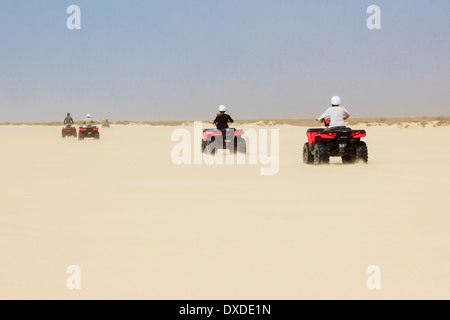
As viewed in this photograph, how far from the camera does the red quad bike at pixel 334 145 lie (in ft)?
45.6

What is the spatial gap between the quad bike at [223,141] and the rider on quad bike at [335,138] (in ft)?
15.6

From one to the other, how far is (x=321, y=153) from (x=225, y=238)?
28.3ft

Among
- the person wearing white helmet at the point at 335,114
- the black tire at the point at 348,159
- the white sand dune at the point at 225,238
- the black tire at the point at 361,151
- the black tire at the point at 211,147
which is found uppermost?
the person wearing white helmet at the point at 335,114

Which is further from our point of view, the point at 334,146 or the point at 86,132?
the point at 86,132

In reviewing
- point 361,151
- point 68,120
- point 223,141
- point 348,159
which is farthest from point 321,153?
point 68,120

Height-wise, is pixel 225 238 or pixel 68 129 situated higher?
pixel 68 129

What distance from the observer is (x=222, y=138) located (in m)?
18.8

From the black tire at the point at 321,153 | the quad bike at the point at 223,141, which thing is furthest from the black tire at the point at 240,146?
the black tire at the point at 321,153

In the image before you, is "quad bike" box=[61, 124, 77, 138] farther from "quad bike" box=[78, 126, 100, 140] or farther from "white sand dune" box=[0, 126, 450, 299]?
"white sand dune" box=[0, 126, 450, 299]

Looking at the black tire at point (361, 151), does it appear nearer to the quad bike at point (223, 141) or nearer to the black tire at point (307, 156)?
the black tire at point (307, 156)

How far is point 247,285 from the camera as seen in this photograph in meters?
4.15

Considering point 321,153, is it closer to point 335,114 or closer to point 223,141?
point 335,114
